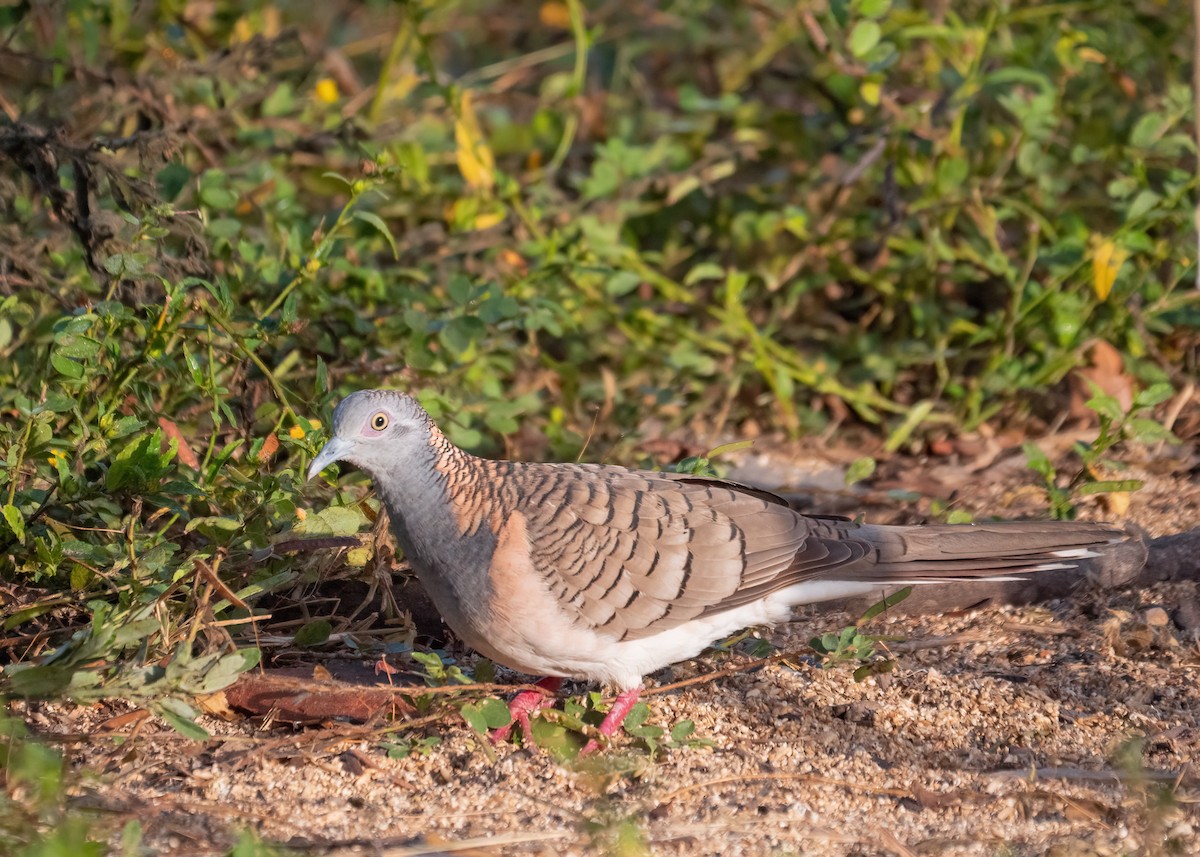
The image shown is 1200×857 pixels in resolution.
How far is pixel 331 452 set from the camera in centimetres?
369

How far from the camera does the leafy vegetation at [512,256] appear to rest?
401 cm

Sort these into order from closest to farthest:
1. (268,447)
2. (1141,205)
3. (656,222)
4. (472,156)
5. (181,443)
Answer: (268,447) < (181,443) < (1141,205) < (472,156) < (656,222)

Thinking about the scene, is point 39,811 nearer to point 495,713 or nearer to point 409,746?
point 409,746

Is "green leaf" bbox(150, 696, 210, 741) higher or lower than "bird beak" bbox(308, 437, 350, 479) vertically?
lower

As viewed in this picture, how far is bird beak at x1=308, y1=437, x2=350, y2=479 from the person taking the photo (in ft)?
12.0

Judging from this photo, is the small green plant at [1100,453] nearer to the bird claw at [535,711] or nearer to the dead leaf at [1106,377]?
the dead leaf at [1106,377]

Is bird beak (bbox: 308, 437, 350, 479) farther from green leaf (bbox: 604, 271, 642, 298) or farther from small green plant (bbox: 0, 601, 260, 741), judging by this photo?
green leaf (bbox: 604, 271, 642, 298)

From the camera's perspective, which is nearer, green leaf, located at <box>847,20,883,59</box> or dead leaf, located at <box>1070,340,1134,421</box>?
green leaf, located at <box>847,20,883,59</box>

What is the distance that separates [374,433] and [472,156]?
244cm

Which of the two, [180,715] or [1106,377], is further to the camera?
[1106,377]

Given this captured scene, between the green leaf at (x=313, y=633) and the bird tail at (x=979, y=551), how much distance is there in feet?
4.89

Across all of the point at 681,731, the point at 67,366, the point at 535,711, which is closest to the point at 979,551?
the point at 681,731

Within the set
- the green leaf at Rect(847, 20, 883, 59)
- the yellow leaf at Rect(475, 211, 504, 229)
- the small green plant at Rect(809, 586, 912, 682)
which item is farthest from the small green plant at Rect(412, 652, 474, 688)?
the green leaf at Rect(847, 20, 883, 59)

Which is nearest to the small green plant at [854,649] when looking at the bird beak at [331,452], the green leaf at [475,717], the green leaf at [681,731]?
the green leaf at [681,731]
